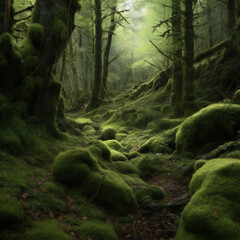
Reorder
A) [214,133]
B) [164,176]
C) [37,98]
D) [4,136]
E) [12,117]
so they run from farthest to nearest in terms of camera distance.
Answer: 1. [214,133]
2. [164,176]
3. [37,98]
4. [12,117]
5. [4,136]

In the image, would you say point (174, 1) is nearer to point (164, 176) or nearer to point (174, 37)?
point (174, 37)

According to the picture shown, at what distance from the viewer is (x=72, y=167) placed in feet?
13.5

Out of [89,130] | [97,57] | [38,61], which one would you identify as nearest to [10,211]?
[38,61]

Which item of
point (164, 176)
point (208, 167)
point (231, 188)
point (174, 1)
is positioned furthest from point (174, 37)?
point (231, 188)

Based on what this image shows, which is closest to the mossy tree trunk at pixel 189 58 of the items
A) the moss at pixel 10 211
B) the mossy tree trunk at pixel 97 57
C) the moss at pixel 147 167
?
the moss at pixel 147 167

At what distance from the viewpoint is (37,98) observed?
5.80 meters

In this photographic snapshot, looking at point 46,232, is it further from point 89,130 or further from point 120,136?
point 89,130

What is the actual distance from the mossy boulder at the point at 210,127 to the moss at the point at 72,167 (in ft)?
12.8

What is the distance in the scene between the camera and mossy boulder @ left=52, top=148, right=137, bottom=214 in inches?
159

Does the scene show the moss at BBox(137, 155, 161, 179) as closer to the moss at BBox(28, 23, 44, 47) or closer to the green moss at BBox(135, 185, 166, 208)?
the green moss at BBox(135, 185, 166, 208)

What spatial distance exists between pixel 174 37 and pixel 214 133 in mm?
5762

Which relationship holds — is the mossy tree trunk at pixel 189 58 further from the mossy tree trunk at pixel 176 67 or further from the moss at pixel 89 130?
the moss at pixel 89 130

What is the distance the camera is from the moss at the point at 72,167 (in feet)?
13.3

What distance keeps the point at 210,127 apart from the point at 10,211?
19.4ft
